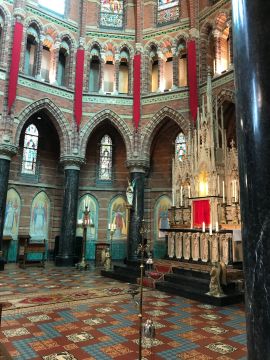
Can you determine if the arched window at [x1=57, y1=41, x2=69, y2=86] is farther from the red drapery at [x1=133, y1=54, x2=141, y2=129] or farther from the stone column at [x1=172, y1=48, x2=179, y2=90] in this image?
the stone column at [x1=172, y1=48, x2=179, y2=90]

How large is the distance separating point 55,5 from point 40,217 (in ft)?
40.6

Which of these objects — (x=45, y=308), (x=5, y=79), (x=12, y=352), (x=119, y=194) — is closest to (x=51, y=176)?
(x=119, y=194)

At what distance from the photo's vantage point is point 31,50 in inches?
677

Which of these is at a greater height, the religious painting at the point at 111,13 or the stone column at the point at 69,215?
the religious painting at the point at 111,13

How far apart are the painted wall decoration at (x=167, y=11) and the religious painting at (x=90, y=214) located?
11669mm

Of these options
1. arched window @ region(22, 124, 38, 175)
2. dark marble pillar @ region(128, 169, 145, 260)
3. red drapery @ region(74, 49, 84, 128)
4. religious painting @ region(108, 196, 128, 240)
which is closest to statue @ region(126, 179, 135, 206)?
dark marble pillar @ region(128, 169, 145, 260)

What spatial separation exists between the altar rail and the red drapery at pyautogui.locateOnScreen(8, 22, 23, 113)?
31.9 feet

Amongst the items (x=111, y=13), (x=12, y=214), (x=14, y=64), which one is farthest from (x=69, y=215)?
(x=111, y=13)

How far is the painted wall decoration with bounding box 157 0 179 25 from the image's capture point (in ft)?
58.5

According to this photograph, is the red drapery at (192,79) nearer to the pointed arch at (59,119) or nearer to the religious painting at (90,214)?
the pointed arch at (59,119)

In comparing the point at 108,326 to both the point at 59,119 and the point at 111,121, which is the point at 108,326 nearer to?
the point at 59,119

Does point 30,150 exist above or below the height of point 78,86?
below

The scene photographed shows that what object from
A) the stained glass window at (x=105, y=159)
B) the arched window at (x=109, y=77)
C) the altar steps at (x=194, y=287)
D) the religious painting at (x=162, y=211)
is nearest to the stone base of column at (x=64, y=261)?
the religious painting at (x=162, y=211)

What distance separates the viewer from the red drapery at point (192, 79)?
51.2ft
